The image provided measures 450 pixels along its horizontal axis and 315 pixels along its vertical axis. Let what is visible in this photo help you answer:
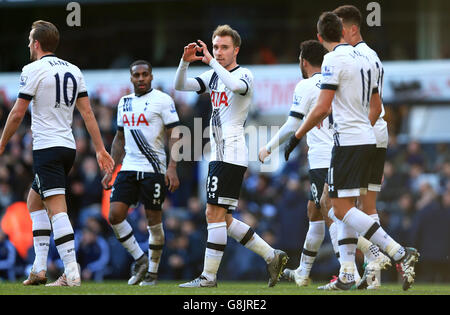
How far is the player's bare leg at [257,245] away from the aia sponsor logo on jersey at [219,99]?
117 centimetres

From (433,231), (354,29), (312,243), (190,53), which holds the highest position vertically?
(354,29)

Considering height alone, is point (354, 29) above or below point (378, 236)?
above

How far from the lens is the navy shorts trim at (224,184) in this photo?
377 inches

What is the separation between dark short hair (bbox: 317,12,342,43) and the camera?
8.96 metres

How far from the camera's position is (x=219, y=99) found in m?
9.80

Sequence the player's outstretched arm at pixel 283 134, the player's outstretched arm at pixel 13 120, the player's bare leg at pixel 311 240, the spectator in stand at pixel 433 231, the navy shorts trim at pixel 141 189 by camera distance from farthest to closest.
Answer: the spectator in stand at pixel 433 231 < the navy shorts trim at pixel 141 189 < the player's bare leg at pixel 311 240 < the player's outstretched arm at pixel 13 120 < the player's outstretched arm at pixel 283 134

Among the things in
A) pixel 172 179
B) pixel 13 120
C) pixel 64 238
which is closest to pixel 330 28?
pixel 172 179

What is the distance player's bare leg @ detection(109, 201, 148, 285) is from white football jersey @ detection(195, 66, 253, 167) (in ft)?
5.44

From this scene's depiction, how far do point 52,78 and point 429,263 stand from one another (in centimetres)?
901

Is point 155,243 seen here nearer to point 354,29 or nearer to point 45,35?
point 45,35

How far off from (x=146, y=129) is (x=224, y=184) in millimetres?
1777

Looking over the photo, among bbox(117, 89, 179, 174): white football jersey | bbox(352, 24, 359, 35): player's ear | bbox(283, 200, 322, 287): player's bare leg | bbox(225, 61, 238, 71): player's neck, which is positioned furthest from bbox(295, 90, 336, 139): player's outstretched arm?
bbox(117, 89, 179, 174): white football jersey

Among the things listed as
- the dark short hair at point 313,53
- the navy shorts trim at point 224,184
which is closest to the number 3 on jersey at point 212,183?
the navy shorts trim at point 224,184

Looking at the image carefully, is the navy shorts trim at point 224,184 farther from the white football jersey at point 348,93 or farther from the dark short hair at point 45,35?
the dark short hair at point 45,35
